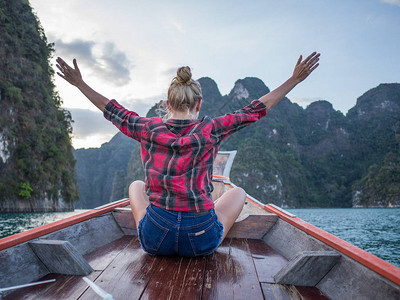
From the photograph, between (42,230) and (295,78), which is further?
(295,78)

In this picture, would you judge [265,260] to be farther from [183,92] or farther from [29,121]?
[29,121]

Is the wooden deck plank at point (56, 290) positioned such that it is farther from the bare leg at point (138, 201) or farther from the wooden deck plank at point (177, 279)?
the bare leg at point (138, 201)

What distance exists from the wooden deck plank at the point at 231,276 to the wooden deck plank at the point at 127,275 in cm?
29

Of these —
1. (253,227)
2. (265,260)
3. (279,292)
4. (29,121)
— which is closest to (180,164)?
(279,292)

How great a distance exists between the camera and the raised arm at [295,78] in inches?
61.5

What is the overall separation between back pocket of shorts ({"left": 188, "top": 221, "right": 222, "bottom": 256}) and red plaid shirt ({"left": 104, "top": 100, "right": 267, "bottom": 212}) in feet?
0.42

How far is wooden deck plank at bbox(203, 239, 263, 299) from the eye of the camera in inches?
45.4

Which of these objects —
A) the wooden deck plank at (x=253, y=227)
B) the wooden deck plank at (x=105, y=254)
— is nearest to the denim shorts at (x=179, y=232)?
the wooden deck plank at (x=105, y=254)

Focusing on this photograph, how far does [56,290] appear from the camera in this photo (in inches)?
46.1

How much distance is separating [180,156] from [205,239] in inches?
18.5

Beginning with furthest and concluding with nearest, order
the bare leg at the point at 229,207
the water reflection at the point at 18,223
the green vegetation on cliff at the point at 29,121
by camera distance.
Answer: the green vegetation on cliff at the point at 29,121 < the water reflection at the point at 18,223 < the bare leg at the point at 229,207

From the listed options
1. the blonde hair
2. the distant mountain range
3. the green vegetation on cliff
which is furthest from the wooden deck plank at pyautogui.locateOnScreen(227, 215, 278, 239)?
the distant mountain range

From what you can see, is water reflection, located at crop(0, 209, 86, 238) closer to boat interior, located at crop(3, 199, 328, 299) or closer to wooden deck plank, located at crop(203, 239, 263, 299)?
boat interior, located at crop(3, 199, 328, 299)

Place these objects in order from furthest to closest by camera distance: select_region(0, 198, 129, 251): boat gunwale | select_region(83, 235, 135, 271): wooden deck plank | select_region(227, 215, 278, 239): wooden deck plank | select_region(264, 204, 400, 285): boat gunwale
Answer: select_region(227, 215, 278, 239): wooden deck plank
select_region(83, 235, 135, 271): wooden deck plank
select_region(0, 198, 129, 251): boat gunwale
select_region(264, 204, 400, 285): boat gunwale
